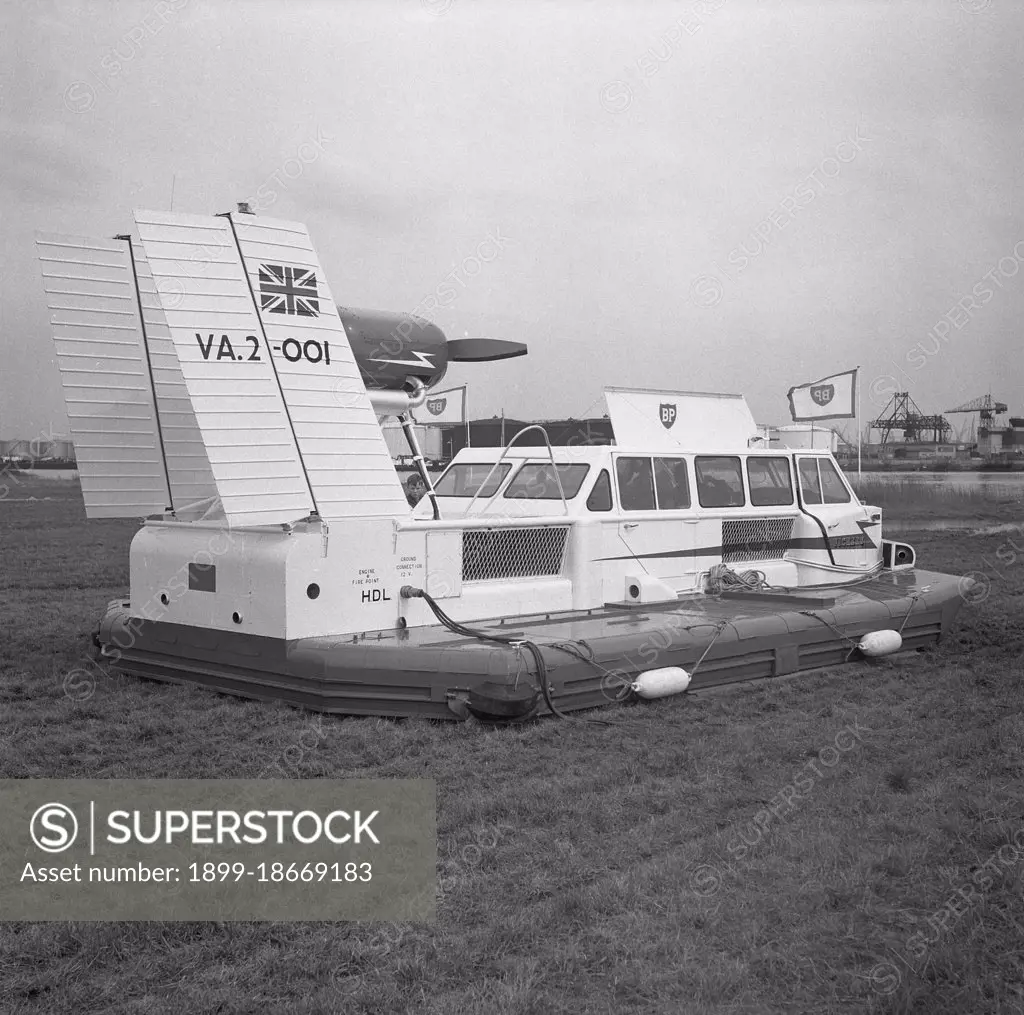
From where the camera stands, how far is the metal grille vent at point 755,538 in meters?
9.82

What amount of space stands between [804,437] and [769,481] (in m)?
1.21

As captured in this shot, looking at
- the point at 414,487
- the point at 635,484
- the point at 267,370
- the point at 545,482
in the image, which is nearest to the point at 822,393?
the point at 414,487

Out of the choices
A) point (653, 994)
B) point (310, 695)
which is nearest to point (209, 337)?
point (310, 695)

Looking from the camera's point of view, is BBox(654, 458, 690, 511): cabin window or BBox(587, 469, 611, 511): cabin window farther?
BBox(654, 458, 690, 511): cabin window

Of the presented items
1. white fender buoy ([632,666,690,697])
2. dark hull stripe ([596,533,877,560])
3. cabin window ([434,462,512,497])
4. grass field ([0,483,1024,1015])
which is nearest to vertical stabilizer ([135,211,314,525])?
grass field ([0,483,1024,1015])

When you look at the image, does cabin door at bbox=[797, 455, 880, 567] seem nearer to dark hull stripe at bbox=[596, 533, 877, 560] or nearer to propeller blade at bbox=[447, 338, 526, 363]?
dark hull stripe at bbox=[596, 533, 877, 560]

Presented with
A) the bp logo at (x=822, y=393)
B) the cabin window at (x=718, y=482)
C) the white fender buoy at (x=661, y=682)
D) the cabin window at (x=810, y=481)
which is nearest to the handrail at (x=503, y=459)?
the cabin window at (x=718, y=482)

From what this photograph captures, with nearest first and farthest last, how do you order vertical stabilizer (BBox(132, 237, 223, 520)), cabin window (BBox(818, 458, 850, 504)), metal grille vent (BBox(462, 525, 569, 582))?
vertical stabilizer (BBox(132, 237, 223, 520)) → metal grille vent (BBox(462, 525, 569, 582)) → cabin window (BBox(818, 458, 850, 504))

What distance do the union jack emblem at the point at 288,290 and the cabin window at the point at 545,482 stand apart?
262cm

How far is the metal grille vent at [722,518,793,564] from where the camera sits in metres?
9.82

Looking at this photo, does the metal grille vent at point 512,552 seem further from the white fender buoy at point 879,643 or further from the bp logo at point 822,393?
the bp logo at point 822,393

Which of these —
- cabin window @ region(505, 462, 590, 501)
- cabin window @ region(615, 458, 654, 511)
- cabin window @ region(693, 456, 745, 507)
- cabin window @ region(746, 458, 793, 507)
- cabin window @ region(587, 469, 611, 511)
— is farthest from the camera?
cabin window @ region(746, 458, 793, 507)

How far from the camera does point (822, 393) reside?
16.8 meters

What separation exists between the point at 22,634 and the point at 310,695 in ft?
15.3
